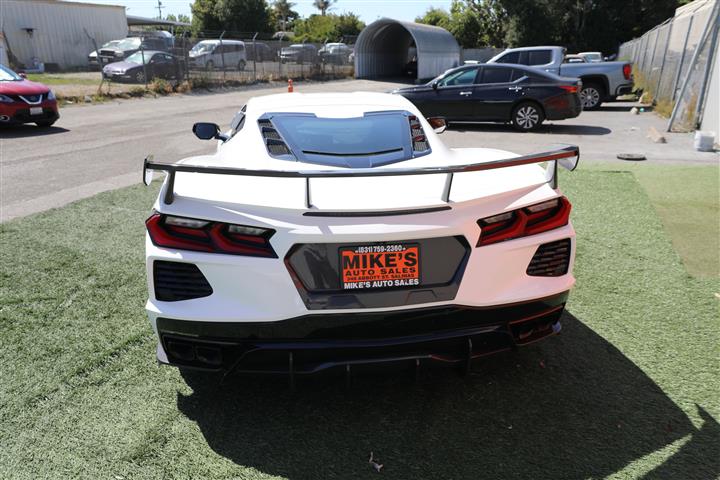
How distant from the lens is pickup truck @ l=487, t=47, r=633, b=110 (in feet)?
54.4

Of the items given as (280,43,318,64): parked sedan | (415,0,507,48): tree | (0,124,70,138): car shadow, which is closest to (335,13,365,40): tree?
(415,0,507,48): tree

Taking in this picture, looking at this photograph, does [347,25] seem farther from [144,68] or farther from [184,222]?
[184,222]

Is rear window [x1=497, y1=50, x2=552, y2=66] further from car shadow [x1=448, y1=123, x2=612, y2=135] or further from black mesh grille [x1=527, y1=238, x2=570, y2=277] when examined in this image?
black mesh grille [x1=527, y1=238, x2=570, y2=277]

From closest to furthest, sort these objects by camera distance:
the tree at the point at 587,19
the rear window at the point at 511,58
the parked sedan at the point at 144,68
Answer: the rear window at the point at 511,58 < the parked sedan at the point at 144,68 < the tree at the point at 587,19

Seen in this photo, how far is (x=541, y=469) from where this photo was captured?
233 cm

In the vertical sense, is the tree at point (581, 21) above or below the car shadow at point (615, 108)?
above

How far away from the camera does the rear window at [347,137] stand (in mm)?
3268

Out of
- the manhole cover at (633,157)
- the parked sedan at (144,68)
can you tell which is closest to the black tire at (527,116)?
the manhole cover at (633,157)

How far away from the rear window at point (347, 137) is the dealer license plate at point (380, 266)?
37.4 inches

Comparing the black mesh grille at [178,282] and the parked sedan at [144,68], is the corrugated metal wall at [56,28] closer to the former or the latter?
the parked sedan at [144,68]

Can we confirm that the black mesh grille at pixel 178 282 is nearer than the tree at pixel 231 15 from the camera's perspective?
Yes

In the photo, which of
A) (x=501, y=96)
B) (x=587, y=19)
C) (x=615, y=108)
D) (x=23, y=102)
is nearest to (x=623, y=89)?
(x=615, y=108)

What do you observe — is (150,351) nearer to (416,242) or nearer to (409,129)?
(416,242)

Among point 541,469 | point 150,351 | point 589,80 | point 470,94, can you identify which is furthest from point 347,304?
point 589,80
